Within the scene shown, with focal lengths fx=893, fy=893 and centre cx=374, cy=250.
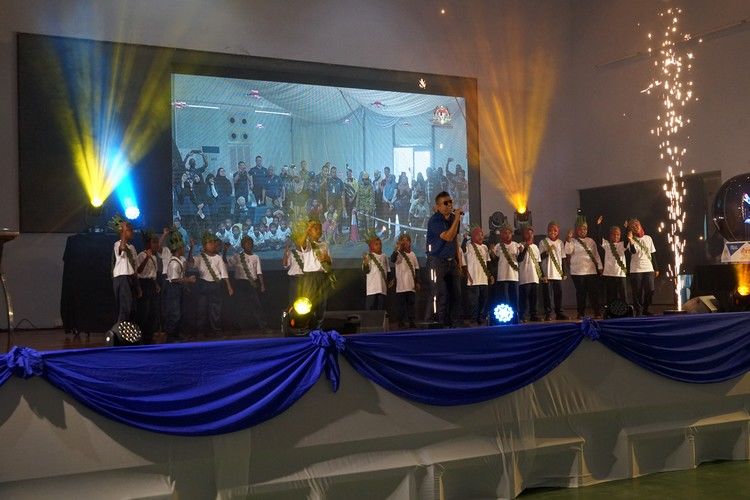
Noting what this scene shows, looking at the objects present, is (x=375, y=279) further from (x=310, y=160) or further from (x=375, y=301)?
(x=310, y=160)

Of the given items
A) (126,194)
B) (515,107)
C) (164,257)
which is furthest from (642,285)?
(126,194)

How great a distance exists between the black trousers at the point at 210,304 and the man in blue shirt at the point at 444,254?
4.36m

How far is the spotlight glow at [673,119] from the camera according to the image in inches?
606

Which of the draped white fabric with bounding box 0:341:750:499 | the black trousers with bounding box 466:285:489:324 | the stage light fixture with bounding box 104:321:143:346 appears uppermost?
the stage light fixture with bounding box 104:321:143:346

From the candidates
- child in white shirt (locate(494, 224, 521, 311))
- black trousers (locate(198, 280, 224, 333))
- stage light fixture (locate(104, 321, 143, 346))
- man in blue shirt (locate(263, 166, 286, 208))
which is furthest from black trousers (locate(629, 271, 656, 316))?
stage light fixture (locate(104, 321, 143, 346))

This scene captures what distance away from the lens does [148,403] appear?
433cm

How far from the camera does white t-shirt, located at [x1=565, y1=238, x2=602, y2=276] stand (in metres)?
13.8

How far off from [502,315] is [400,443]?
171 centimetres

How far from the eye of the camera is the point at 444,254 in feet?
29.0

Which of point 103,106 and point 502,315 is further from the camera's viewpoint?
point 103,106

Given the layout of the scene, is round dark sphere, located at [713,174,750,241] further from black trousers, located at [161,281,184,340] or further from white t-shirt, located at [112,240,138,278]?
black trousers, located at [161,281,184,340]

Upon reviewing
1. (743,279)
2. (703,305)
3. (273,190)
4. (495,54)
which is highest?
(495,54)

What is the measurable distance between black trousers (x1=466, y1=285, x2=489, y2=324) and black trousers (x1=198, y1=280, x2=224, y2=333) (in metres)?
3.67

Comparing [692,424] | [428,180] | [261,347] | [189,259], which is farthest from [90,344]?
[428,180]
